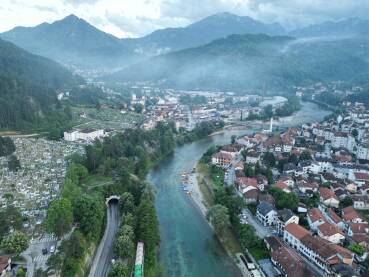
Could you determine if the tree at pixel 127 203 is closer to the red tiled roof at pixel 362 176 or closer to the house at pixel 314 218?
the house at pixel 314 218

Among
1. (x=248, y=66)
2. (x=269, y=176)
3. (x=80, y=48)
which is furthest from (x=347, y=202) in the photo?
(x=80, y=48)

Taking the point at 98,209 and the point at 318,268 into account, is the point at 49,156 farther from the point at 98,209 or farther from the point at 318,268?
the point at 318,268

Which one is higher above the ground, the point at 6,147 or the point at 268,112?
the point at 268,112

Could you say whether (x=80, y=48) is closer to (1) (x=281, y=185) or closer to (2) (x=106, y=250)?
(1) (x=281, y=185)

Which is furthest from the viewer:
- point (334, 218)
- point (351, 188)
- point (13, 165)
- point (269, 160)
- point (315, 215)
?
point (269, 160)

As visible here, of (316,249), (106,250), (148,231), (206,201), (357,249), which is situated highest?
(148,231)

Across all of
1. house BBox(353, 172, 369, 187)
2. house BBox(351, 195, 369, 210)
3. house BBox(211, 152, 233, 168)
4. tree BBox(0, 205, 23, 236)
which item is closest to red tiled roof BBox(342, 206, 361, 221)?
house BBox(351, 195, 369, 210)
